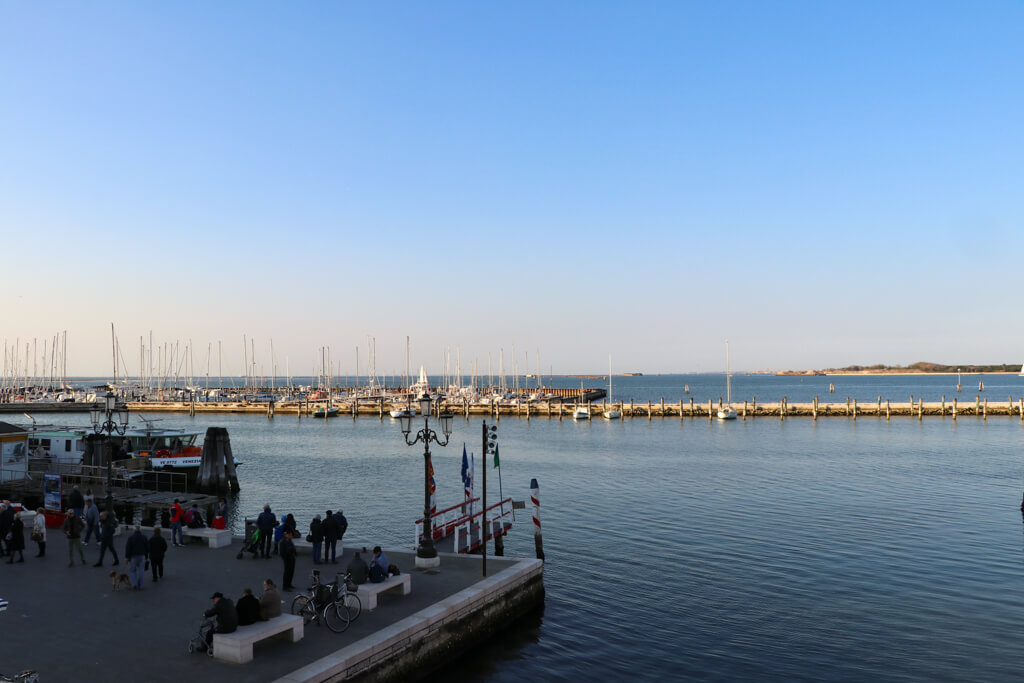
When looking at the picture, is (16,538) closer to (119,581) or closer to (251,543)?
(119,581)

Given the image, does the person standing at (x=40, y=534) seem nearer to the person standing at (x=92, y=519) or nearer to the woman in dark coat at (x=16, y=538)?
the woman in dark coat at (x=16, y=538)

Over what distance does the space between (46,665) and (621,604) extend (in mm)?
15802

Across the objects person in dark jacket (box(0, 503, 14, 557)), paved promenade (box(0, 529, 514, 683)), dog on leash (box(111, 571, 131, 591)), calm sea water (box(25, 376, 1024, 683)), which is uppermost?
person in dark jacket (box(0, 503, 14, 557))

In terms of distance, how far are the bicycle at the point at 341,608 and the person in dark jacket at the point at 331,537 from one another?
4509 millimetres

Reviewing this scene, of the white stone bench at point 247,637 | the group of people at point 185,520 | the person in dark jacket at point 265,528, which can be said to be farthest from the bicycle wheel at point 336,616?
the group of people at point 185,520

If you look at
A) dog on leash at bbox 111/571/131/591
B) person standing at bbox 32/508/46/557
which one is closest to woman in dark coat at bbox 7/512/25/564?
person standing at bbox 32/508/46/557

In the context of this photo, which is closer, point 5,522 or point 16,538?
point 16,538

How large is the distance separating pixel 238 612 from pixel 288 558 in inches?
164

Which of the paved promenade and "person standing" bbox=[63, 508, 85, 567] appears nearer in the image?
the paved promenade

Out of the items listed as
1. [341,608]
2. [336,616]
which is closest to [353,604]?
[341,608]

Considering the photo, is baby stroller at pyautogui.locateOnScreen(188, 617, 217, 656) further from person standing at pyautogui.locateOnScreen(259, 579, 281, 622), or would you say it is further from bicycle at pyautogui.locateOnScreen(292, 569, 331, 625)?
bicycle at pyautogui.locateOnScreen(292, 569, 331, 625)

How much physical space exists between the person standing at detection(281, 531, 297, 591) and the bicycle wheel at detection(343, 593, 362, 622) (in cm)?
296

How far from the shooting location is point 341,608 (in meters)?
15.9

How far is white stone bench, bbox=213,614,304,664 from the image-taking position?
539 inches
